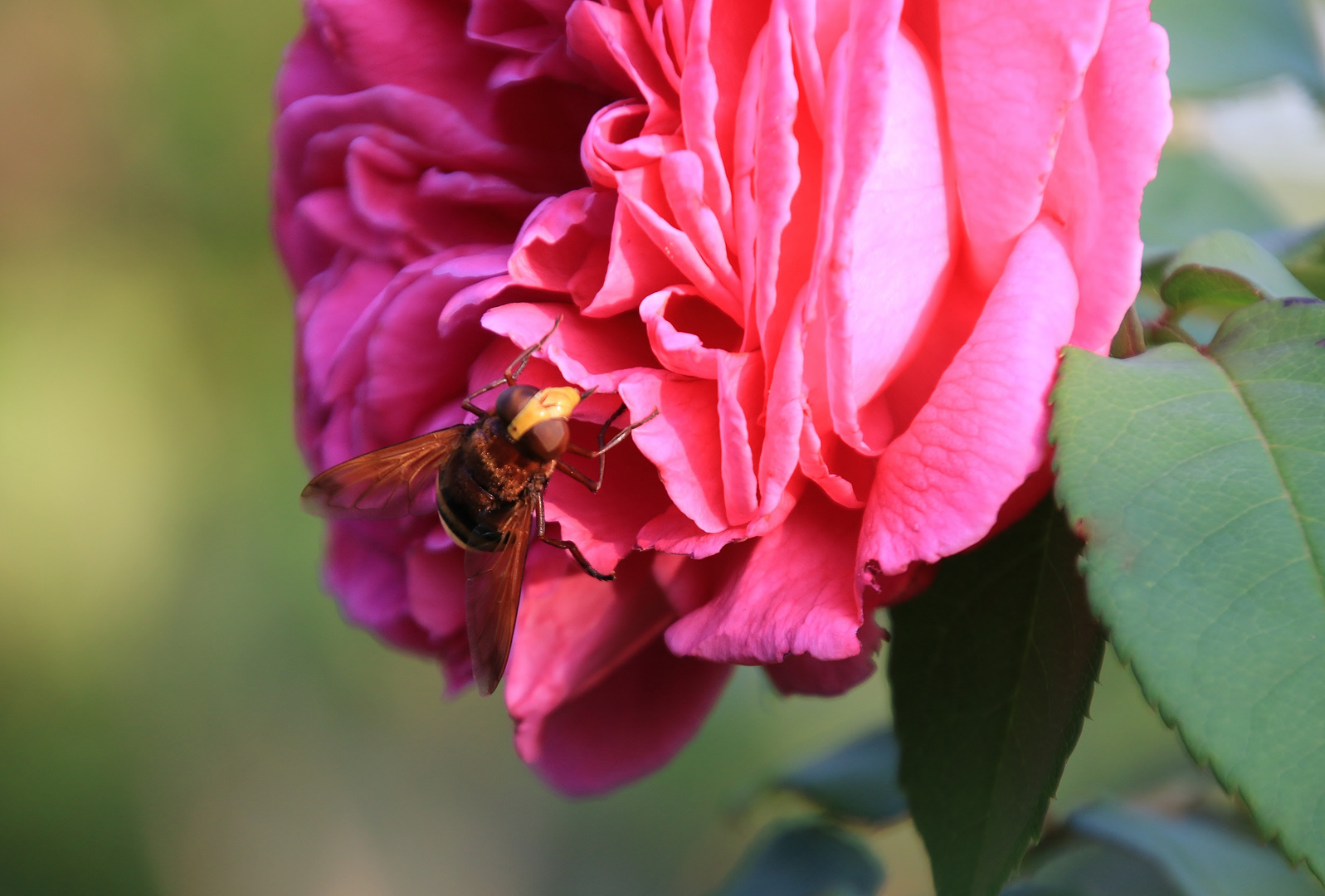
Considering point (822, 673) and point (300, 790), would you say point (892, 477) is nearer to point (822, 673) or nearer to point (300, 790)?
point (822, 673)

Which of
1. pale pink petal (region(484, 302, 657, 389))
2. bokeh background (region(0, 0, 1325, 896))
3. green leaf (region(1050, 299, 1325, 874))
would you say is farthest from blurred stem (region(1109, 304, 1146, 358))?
bokeh background (region(0, 0, 1325, 896))

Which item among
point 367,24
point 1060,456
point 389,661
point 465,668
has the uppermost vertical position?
point 367,24


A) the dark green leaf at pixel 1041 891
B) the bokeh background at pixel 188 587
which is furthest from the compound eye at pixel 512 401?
the bokeh background at pixel 188 587

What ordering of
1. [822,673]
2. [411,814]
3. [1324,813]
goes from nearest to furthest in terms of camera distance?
[1324,813]
[822,673]
[411,814]

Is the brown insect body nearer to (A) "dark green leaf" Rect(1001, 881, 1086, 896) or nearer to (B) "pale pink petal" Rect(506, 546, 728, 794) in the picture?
(B) "pale pink petal" Rect(506, 546, 728, 794)

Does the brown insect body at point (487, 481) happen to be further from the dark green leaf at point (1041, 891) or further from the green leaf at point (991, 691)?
the dark green leaf at point (1041, 891)

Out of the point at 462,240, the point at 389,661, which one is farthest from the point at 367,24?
the point at 389,661
